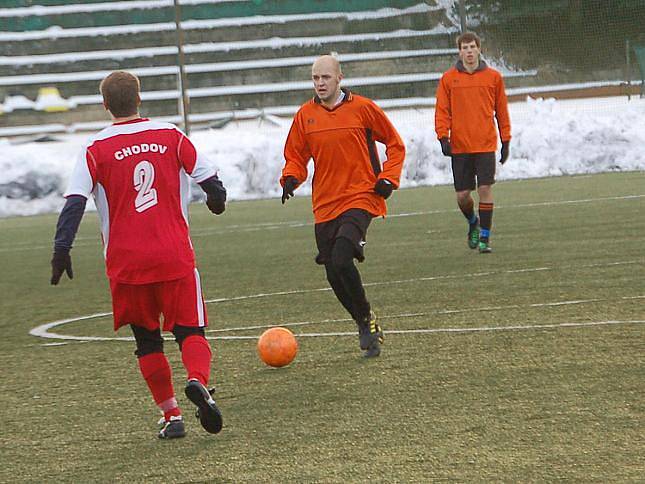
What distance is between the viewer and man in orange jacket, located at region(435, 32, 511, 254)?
42.7 feet

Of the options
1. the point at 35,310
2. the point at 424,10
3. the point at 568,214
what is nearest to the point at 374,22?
the point at 424,10

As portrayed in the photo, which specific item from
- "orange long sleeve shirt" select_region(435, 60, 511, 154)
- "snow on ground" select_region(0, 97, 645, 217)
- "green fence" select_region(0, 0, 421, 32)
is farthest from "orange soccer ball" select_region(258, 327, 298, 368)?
"green fence" select_region(0, 0, 421, 32)

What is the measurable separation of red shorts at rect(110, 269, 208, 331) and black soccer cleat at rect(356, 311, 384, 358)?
5.86 feet

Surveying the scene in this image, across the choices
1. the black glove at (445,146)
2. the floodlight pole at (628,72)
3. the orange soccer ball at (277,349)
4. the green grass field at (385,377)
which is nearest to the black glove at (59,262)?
the green grass field at (385,377)

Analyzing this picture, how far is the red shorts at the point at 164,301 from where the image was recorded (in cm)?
596

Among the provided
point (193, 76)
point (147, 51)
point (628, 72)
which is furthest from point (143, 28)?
point (628, 72)

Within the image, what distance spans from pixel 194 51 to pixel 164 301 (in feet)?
81.5

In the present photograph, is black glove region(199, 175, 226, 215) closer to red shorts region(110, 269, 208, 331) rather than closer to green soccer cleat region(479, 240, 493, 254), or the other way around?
red shorts region(110, 269, 208, 331)

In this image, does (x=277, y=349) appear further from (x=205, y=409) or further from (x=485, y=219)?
(x=485, y=219)

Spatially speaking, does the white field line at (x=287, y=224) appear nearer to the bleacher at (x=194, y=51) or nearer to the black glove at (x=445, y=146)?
the black glove at (x=445, y=146)

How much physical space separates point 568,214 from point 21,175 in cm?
1245

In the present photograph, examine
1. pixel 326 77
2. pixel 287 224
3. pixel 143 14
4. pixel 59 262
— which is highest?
pixel 143 14

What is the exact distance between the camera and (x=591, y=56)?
2755 cm

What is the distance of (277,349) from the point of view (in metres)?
7.46
